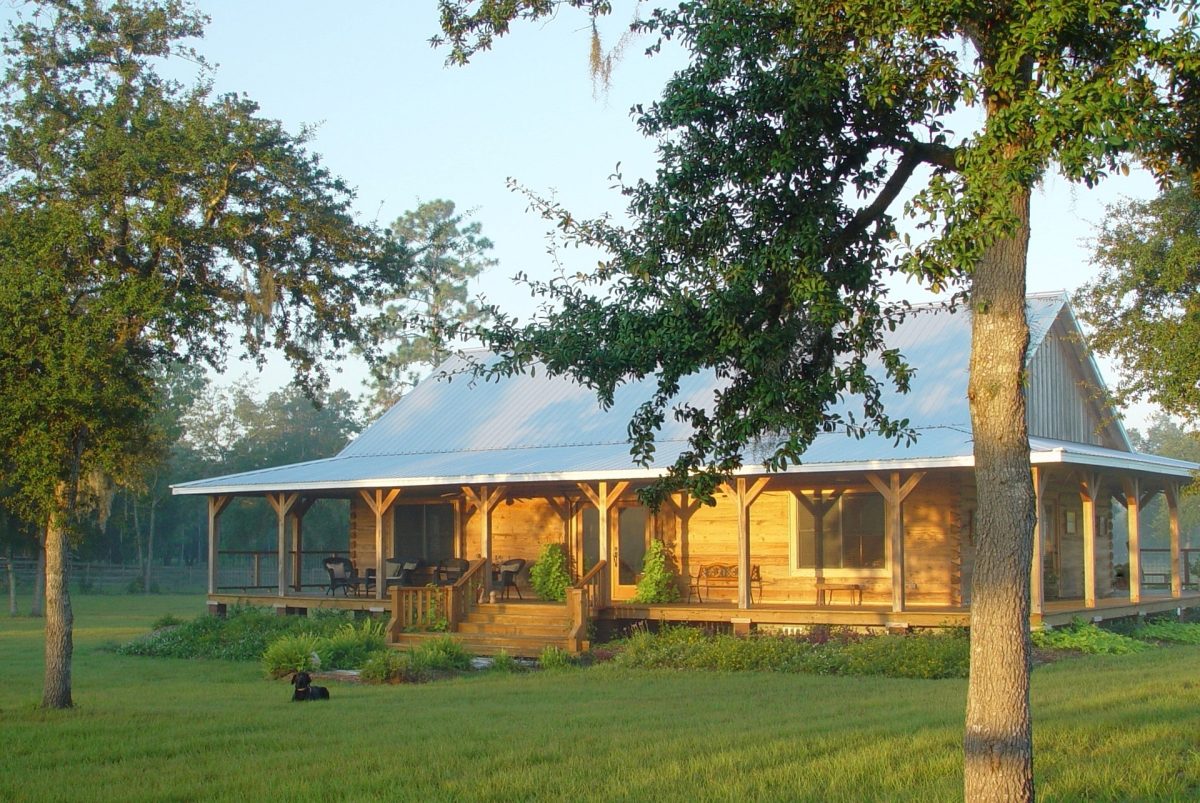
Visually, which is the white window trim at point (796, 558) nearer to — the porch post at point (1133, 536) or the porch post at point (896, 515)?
the porch post at point (896, 515)

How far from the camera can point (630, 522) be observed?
81.5ft

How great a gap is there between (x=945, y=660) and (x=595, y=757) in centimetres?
802

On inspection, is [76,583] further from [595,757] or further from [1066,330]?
[595,757]

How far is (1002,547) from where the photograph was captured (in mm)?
6910

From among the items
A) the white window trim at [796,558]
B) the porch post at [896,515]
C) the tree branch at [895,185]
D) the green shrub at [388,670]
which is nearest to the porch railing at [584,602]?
the green shrub at [388,670]

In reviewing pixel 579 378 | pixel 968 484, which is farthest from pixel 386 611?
pixel 579 378

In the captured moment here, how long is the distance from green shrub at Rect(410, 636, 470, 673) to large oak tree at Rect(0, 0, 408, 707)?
5.60 meters

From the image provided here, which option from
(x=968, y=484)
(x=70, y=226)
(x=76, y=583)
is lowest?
(x=76, y=583)

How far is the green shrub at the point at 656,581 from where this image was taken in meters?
22.6

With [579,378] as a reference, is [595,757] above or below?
below

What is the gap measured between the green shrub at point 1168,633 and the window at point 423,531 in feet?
43.8

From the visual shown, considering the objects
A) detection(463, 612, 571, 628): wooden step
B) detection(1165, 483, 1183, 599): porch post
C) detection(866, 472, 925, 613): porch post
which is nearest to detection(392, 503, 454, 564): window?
detection(463, 612, 571, 628): wooden step

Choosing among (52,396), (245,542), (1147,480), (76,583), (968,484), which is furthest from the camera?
(245,542)

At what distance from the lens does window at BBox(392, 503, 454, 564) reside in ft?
89.8
